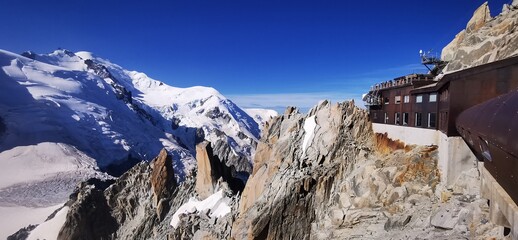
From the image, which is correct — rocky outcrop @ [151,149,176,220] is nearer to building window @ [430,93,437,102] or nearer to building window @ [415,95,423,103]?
building window @ [415,95,423,103]

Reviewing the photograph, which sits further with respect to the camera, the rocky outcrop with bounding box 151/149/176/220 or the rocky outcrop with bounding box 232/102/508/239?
the rocky outcrop with bounding box 151/149/176/220

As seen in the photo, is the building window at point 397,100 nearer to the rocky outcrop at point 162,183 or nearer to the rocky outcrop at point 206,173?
the rocky outcrop at point 206,173

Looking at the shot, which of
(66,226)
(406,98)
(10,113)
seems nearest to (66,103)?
(10,113)

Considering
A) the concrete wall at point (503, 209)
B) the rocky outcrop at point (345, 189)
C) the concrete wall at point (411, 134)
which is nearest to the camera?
the concrete wall at point (503, 209)

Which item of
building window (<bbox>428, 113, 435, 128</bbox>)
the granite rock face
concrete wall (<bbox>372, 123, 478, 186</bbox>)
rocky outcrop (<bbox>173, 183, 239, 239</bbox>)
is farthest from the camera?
rocky outcrop (<bbox>173, 183, 239, 239</bbox>)

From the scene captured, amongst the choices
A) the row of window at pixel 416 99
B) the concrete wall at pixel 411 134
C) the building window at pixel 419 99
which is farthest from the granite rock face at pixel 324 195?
the building window at pixel 419 99

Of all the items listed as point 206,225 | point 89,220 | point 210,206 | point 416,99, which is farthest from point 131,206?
point 416,99

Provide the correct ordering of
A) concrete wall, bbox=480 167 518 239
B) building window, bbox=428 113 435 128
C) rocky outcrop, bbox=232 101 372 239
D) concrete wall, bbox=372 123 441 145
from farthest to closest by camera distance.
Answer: rocky outcrop, bbox=232 101 372 239 < building window, bbox=428 113 435 128 < concrete wall, bbox=372 123 441 145 < concrete wall, bbox=480 167 518 239

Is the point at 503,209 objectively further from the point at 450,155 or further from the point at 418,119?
the point at 418,119

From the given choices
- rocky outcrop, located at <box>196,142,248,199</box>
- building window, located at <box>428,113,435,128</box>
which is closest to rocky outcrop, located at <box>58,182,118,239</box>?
rocky outcrop, located at <box>196,142,248,199</box>
